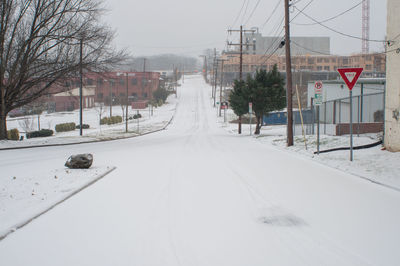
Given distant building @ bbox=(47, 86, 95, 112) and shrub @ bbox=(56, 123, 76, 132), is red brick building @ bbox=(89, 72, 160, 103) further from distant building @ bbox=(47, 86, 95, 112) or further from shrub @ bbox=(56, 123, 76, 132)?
shrub @ bbox=(56, 123, 76, 132)

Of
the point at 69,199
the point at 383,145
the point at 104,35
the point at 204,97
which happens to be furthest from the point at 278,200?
the point at 204,97

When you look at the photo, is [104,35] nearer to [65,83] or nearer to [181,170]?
[65,83]

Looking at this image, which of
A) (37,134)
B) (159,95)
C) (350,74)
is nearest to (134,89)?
(159,95)

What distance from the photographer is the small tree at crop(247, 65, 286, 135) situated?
34.3m

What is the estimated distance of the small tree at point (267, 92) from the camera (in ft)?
112

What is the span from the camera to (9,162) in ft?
53.3

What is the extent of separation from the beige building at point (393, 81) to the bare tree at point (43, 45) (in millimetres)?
17683

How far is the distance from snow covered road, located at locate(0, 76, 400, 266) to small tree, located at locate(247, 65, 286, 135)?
22.3m

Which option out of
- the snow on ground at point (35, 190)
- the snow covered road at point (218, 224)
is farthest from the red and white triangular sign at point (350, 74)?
the snow on ground at point (35, 190)

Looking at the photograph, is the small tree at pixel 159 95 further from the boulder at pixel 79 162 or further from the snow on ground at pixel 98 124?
the boulder at pixel 79 162

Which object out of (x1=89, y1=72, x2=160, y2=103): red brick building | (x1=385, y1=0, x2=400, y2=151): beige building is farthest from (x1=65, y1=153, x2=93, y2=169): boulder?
(x1=89, y1=72, x2=160, y2=103): red brick building

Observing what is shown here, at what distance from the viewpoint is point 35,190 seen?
382 inches

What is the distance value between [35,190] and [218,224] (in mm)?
5234

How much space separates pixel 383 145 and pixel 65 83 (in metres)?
21.2
